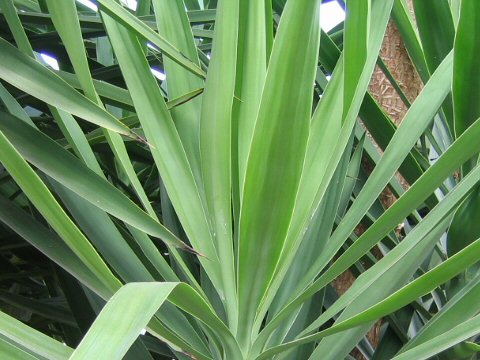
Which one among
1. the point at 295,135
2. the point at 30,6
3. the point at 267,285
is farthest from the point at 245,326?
the point at 30,6

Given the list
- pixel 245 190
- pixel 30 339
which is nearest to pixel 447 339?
pixel 245 190

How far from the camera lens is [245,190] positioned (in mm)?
491

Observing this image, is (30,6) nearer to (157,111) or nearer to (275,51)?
(157,111)

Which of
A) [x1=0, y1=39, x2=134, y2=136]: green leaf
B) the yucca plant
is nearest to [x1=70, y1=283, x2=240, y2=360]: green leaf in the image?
the yucca plant

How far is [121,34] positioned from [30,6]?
1.22 feet

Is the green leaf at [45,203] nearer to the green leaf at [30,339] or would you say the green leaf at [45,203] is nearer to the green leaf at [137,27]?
the green leaf at [30,339]

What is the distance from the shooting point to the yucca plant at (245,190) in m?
0.47

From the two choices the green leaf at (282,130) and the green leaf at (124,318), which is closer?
the green leaf at (124,318)

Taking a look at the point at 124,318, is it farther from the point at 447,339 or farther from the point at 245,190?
the point at 447,339

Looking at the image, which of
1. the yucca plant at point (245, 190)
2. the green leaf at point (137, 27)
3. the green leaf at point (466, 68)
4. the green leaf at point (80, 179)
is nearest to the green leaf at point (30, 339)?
the yucca plant at point (245, 190)

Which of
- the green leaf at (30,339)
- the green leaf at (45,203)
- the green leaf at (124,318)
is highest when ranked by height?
the green leaf at (45,203)

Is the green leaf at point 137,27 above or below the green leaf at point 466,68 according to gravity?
above

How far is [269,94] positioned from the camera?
0.47m

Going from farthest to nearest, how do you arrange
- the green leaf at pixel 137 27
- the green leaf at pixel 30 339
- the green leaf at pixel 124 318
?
1. the green leaf at pixel 137 27
2. the green leaf at pixel 30 339
3. the green leaf at pixel 124 318
